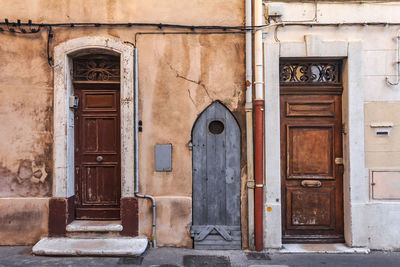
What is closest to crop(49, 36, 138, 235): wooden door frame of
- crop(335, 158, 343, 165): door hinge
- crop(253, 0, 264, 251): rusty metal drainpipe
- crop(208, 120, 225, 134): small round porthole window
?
crop(208, 120, 225, 134): small round porthole window

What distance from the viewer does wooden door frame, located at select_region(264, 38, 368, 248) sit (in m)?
5.02

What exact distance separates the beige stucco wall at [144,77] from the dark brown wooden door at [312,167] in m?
0.85

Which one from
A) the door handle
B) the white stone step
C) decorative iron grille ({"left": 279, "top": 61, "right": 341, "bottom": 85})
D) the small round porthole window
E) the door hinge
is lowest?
the white stone step

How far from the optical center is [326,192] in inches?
208

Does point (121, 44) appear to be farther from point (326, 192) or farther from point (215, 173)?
point (326, 192)

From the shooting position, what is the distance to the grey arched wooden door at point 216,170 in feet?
16.9

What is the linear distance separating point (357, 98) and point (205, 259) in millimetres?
3373

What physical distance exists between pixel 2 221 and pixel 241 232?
3759 mm

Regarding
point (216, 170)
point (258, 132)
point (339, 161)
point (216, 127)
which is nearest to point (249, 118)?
point (258, 132)

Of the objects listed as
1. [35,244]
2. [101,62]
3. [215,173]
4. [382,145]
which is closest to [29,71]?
[101,62]

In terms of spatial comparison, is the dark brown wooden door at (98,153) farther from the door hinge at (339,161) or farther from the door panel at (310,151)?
the door hinge at (339,161)

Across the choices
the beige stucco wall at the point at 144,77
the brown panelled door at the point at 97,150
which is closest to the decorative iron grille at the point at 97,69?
the brown panelled door at the point at 97,150

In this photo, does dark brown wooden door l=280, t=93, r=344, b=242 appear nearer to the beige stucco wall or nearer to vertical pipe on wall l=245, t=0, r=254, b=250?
vertical pipe on wall l=245, t=0, r=254, b=250

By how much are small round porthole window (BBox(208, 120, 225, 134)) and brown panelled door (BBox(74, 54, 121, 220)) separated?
1.57m
